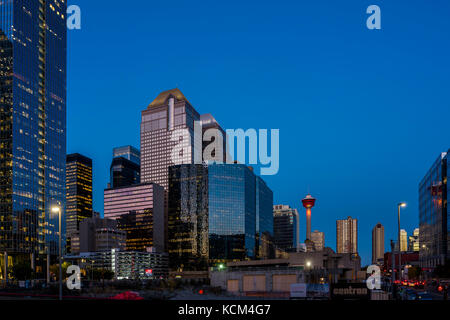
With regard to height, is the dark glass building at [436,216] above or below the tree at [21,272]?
above

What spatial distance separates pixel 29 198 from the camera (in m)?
197

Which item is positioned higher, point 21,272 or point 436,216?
point 436,216

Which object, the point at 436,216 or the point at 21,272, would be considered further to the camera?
the point at 21,272

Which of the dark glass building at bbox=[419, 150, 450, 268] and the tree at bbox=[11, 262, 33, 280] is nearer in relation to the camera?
the dark glass building at bbox=[419, 150, 450, 268]

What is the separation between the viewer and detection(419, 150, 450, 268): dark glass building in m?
147

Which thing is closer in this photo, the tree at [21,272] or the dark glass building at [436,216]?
the dark glass building at [436,216]

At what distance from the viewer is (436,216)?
158750 mm

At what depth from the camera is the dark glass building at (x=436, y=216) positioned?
481 feet

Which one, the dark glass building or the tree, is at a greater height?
the dark glass building
